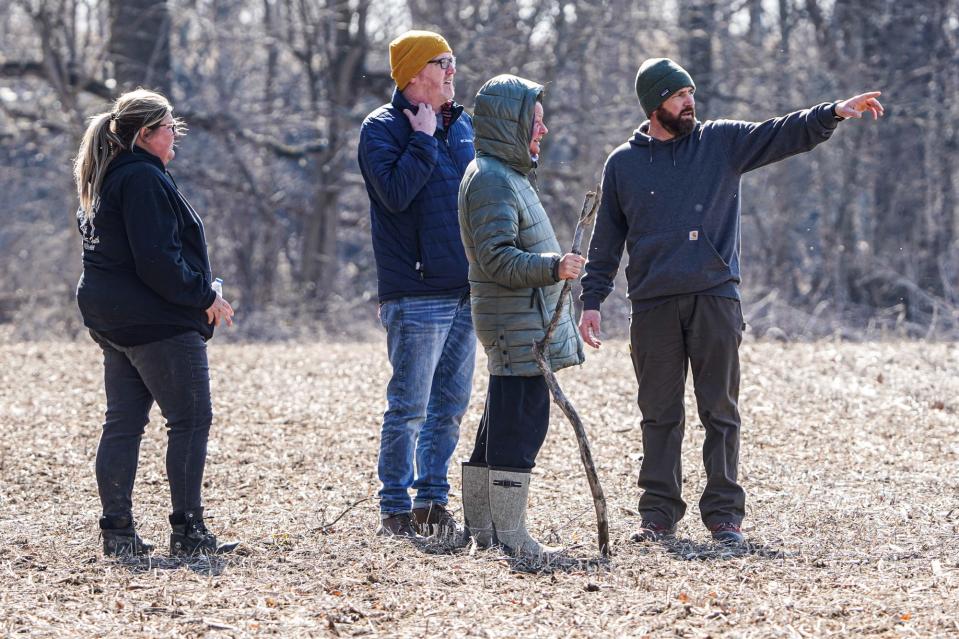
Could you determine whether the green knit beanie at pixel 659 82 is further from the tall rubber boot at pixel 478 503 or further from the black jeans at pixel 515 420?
the tall rubber boot at pixel 478 503

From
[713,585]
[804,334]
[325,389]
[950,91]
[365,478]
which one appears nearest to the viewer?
[713,585]

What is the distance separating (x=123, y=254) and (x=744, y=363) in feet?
21.3

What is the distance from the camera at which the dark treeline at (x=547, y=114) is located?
15.5m

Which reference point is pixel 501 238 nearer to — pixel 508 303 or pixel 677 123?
pixel 508 303

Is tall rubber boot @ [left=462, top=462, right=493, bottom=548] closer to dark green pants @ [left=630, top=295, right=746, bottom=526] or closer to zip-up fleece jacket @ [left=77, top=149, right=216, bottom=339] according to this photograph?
dark green pants @ [left=630, top=295, right=746, bottom=526]

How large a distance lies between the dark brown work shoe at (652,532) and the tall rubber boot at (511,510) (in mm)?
473

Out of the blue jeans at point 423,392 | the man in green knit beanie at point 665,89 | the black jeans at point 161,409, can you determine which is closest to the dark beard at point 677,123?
the man in green knit beanie at point 665,89

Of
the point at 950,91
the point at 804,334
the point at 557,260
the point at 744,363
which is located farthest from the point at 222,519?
the point at 950,91

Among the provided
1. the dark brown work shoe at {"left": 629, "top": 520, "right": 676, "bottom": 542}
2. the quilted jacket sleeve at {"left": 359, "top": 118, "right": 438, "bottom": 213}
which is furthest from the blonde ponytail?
the dark brown work shoe at {"left": 629, "top": 520, "right": 676, "bottom": 542}

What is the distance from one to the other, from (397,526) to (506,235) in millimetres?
1448

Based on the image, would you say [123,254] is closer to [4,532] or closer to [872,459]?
[4,532]

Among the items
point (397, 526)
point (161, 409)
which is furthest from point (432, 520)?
point (161, 409)

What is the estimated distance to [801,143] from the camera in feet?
16.5

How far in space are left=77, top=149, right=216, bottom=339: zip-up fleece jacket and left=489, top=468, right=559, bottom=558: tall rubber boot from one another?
Answer: 1391 millimetres
